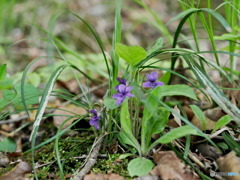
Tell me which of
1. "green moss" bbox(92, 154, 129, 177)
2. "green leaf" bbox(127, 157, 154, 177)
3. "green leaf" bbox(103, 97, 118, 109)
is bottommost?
"green moss" bbox(92, 154, 129, 177)

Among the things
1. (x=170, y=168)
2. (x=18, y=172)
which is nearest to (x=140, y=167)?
(x=170, y=168)

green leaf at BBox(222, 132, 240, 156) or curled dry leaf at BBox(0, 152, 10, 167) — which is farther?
curled dry leaf at BBox(0, 152, 10, 167)

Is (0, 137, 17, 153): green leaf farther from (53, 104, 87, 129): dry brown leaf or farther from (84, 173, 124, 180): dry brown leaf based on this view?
(84, 173, 124, 180): dry brown leaf

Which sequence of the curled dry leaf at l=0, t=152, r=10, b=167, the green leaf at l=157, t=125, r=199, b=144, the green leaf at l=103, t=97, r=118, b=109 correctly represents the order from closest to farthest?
the green leaf at l=157, t=125, r=199, b=144, the green leaf at l=103, t=97, r=118, b=109, the curled dry leaf at l=0, t=152, r=10, b=167

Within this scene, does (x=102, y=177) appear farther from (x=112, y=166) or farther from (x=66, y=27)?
(x=66, y=27)

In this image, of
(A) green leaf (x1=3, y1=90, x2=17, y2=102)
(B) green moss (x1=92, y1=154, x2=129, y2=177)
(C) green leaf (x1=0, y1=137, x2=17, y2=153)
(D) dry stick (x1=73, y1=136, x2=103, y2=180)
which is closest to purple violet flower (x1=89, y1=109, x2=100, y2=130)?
(D) dry stick (x1=73, y1=136, x2=103, y2=180)

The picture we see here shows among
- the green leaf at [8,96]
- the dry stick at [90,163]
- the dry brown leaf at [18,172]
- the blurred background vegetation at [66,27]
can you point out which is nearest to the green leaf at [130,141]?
the dry stick at [90,163]

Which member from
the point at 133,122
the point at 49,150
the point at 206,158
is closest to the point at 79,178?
the point at 133,122

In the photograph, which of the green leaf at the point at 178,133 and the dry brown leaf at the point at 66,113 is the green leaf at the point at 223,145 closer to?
the green leaf at the point at 178,133
